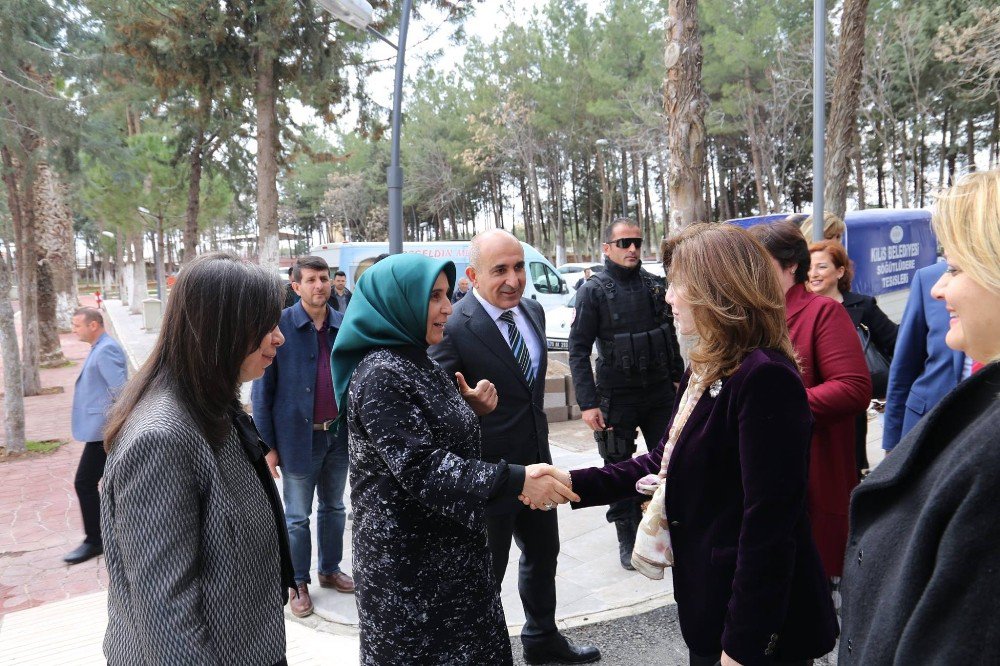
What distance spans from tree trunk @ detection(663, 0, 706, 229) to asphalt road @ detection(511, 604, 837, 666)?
11.8ft

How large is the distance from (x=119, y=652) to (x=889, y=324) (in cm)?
435

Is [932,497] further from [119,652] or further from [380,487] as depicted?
[119,652]

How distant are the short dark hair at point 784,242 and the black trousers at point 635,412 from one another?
5.26 feet

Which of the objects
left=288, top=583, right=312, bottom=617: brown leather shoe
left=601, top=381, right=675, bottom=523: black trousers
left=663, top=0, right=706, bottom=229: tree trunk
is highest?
left=663, top=0, right=706, bottom=229: tree trunk

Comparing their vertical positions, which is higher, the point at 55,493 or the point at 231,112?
the point at 231,112

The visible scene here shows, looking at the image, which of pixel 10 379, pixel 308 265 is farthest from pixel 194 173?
pixel 308 265

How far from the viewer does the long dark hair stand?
167 centimetres

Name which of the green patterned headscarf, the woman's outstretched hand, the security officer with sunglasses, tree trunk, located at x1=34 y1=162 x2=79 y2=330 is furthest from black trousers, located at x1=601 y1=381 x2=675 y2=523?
tree trunk, located at x1=34 y1=162 x2=79 y2=330

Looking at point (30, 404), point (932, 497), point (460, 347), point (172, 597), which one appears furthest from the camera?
point (30, 404)

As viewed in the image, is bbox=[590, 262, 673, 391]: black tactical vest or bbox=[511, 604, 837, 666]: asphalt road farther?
bbox=[590, 262, 673, 391]: black tactical vest

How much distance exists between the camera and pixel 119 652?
5.32 ft

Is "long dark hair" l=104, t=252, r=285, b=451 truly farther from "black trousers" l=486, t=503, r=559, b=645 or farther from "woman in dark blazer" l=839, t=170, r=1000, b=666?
"black trousers" l=486, t=503, r=559, b=645

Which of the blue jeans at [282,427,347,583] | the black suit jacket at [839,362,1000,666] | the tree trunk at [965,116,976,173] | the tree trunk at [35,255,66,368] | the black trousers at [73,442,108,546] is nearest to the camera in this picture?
the black suit jacket at [839,362,1000,666]

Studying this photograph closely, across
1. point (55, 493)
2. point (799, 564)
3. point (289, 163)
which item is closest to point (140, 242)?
point (289, 163)
